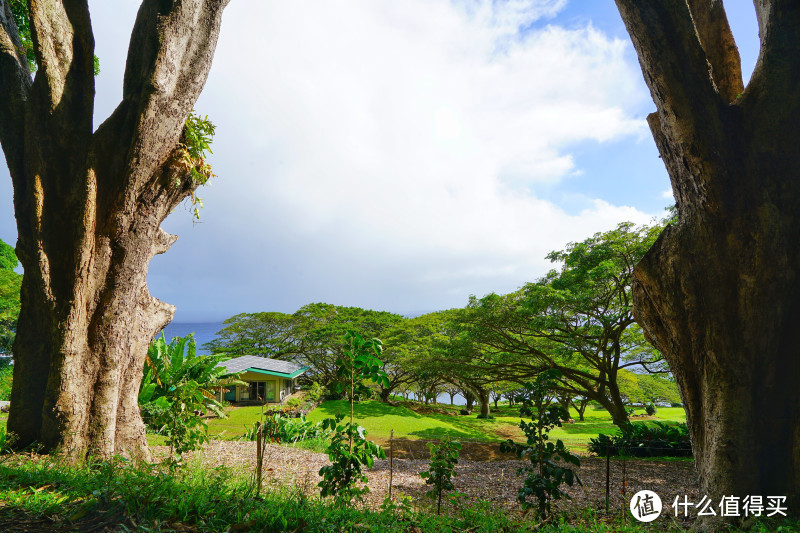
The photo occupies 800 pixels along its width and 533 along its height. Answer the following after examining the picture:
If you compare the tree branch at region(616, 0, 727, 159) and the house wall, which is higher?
the tree branch at region(616, 0, 727, 159)

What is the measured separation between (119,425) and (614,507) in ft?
21.2

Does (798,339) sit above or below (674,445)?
above

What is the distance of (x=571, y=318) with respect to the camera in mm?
14328

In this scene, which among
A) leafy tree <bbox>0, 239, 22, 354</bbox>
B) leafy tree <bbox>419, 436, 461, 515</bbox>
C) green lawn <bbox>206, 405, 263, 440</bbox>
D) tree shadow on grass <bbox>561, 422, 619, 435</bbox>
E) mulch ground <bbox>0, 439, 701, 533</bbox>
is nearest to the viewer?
leafy tree <bbox>419, 436, 461, 515</bbox>

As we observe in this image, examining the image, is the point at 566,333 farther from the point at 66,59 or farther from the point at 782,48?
the point at 66,59

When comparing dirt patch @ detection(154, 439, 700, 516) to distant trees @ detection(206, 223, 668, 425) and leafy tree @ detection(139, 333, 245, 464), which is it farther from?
distant trees @ detection(206, 223, 668, 425)

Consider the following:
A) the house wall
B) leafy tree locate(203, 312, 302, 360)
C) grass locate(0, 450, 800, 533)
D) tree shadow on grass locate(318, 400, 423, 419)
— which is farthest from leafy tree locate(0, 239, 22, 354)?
grass locate(0, 450, 800, 533)

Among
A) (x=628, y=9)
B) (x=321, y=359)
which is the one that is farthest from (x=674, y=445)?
(x=321, y=359)

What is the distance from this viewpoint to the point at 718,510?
3.90 metres

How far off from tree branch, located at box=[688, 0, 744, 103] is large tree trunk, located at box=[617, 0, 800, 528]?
85 cm

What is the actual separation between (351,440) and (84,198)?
12.9ft

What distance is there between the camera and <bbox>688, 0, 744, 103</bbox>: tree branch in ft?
15.8

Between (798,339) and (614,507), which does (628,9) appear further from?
(614,507)

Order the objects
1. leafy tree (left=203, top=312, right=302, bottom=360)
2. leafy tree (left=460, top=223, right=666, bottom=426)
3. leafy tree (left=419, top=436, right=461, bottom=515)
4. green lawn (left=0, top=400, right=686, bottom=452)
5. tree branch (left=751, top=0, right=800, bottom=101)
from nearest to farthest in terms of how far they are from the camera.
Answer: tree branch (left=751, top=0, right=800, bottom=101) < leafy tree (left=419, top=436, right=461, bottom=515) < leafy tree (left=460, top=223, right=666, bottom=426) < green lawn (left=0, top=400, right=686, bottom=452) < leafy tree (left=203, top=312, right=302, bottom=360)
